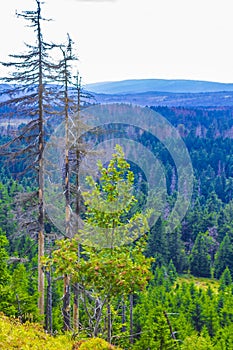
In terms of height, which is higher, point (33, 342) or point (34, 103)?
point (34, 103)

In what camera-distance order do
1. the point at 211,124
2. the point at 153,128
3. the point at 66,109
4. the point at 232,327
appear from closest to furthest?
1. the point at 66,109
2. the point at 232,327
3. the point at 153,128
4. the point at 211,124

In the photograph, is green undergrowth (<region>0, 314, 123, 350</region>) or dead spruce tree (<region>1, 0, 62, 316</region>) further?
dead spruce tree (<region>1, 0, 62, 316</region>)

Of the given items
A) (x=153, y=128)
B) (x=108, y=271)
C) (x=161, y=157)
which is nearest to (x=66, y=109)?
(x=108, y=271)

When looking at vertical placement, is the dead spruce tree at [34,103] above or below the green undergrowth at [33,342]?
above

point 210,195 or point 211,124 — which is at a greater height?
point 211,124

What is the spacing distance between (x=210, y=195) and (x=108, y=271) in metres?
83.5

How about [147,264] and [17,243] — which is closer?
[147,264]

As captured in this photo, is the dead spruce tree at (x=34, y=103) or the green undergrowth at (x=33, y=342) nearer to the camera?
the green undergrowth at (x=33, y=342)

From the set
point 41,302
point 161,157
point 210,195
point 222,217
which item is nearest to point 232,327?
point 41,302

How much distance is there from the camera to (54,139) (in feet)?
49.6

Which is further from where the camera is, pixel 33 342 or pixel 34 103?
pixel 34 103

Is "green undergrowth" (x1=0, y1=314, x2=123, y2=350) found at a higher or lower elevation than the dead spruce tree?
lower

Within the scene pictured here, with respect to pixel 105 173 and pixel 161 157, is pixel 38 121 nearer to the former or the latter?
pixel 105 173

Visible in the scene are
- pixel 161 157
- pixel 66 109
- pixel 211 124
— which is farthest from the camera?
pixel 211 124
